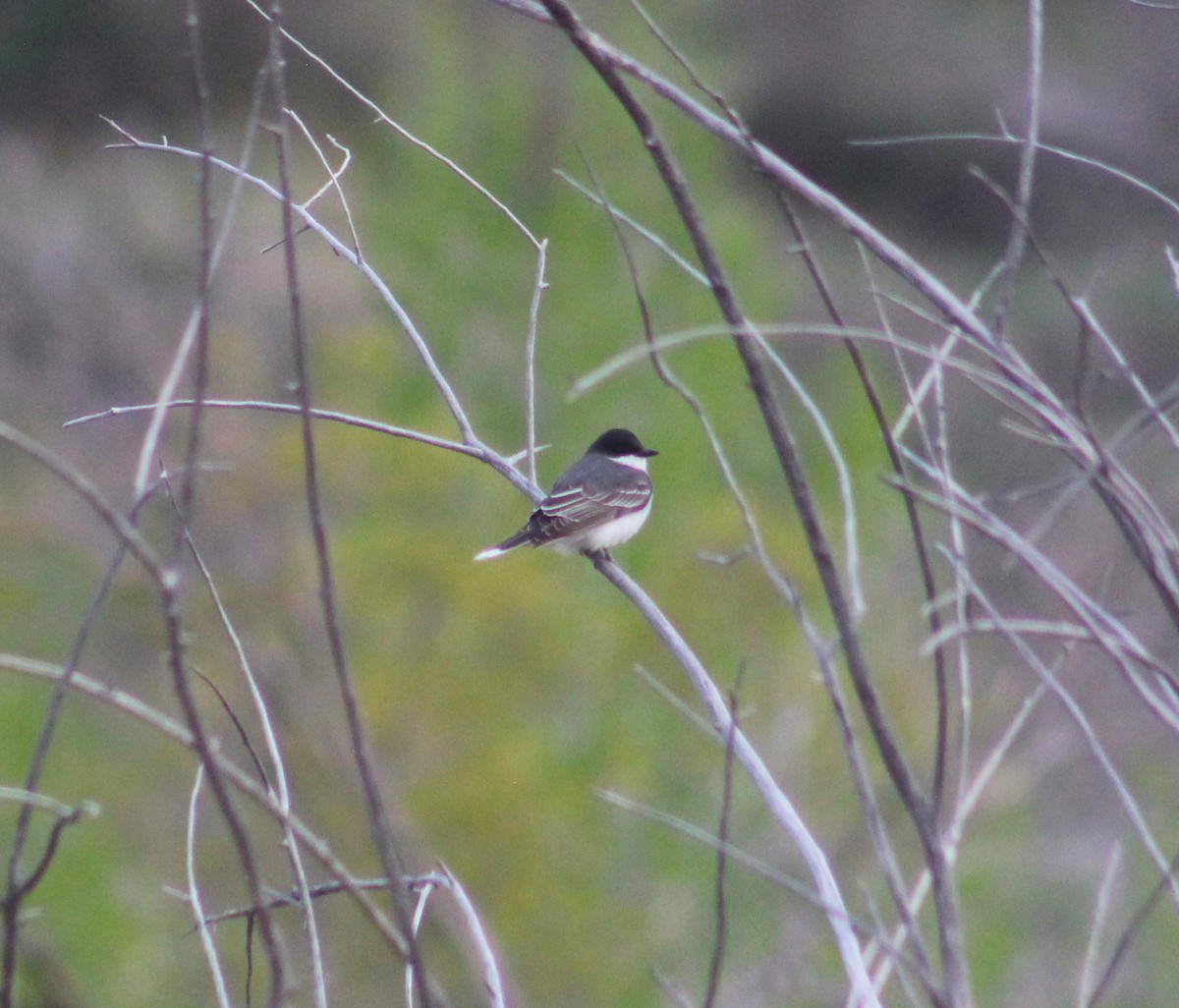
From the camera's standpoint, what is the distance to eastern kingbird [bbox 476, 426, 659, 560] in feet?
14.4

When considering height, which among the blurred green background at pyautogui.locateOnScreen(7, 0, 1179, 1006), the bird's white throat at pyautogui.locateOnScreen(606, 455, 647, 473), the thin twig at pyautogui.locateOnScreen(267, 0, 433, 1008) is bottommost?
the blurred green background at pyautogui.locateOnScreen(7, 0, 1179, 1006)

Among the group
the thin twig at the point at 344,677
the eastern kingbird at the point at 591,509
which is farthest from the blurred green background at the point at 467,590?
the thin twig at the point at 344,677

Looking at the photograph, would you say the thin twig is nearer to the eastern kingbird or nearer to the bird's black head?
the eastern kingbird

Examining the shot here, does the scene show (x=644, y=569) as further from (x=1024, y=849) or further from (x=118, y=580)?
(x=1024, y=849)

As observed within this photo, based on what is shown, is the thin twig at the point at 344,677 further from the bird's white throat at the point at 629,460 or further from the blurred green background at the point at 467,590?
the blurred green background at the point at 467,590

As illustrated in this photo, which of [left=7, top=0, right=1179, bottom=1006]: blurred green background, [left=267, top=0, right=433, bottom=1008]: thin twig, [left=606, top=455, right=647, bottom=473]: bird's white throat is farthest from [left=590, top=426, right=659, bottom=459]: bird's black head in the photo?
[left=267, top=0, right=433, bottom=1008]: thin twig

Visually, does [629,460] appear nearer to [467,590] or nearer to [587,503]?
[587,503]

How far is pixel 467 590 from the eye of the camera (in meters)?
6.61

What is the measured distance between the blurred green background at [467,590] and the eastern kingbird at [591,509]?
1.52 m

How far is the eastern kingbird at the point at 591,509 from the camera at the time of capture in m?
4.39

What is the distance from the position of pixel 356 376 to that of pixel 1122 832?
22.9ft

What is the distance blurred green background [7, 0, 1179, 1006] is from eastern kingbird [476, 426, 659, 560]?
4.98 ft

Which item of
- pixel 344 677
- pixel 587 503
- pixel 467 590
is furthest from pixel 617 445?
pixel 344 677

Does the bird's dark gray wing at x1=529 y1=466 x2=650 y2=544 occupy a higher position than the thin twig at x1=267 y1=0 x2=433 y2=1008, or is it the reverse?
Result: the thin twig at x1=267 y1=0 x2=433 y2=1008
